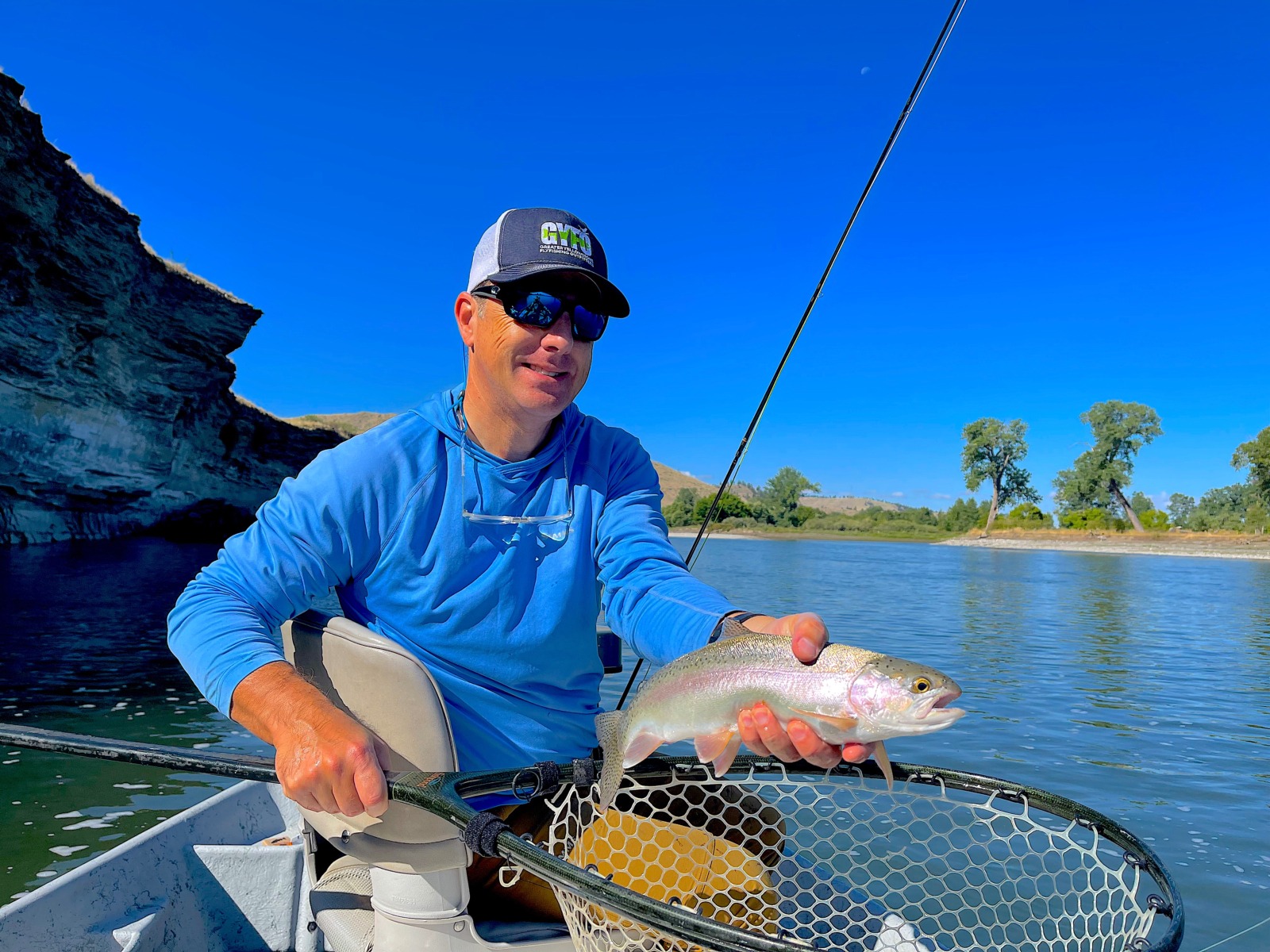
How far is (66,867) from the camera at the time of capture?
503cm

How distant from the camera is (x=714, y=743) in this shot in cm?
195

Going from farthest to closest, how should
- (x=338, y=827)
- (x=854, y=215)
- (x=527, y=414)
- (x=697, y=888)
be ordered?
1. (x=854, y=215)
2. (x=527, y=414)
3. (x=697, y=888)
4. (x=338, y=827)

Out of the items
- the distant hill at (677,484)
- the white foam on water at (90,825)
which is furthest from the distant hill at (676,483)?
the white foam on water at (90,825)

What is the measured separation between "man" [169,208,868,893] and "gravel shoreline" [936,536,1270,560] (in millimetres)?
63862

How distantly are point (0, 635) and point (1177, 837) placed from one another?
15407 mm

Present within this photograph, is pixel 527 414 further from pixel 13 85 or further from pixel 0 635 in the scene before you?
pixel 13 85

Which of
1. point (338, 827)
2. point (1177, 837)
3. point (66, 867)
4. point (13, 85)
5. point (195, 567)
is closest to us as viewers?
point (338, 827)

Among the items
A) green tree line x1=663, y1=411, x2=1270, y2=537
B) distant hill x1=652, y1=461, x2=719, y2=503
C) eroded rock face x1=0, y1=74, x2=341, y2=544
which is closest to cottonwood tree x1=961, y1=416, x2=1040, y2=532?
green tree line x1=663, y1=411, x2=1270, y2=537

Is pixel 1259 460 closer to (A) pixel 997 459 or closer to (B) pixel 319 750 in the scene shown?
(A) pixel 997 459

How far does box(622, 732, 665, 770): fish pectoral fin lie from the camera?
6.55 feet

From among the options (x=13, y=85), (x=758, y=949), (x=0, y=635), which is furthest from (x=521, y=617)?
(x=13, y=85)

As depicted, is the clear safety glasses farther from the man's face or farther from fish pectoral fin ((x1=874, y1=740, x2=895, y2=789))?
fish pectoral fin ((x1=874, y1=740, x2=895, y2=789))

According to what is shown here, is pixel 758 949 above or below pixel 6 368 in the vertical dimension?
below

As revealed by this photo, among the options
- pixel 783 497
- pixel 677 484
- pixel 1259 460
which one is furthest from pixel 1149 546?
pixel 677 484
